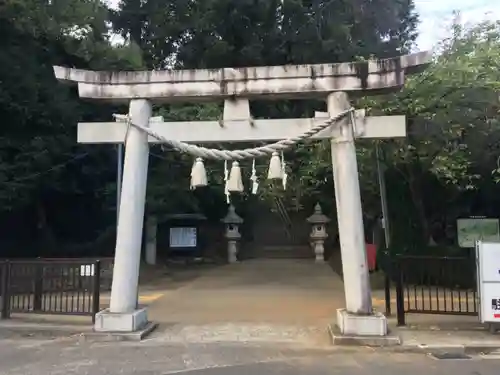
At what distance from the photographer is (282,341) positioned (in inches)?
363

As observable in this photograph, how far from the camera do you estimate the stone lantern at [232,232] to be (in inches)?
1061

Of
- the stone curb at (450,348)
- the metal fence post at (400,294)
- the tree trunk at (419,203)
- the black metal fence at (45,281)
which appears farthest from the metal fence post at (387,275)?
the black metal fence at (45,281)

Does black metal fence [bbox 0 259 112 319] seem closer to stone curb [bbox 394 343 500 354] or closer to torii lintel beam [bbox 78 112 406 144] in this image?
torii lintel beam [bbox 78 112 406 144]

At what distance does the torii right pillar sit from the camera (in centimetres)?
902

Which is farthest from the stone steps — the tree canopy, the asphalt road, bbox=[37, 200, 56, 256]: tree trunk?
the asphalt road

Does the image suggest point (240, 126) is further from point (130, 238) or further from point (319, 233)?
point (319, 233)

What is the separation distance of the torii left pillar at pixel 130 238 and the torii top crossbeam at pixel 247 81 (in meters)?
0.39

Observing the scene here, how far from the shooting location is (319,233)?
2602cm

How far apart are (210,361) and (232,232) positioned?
62.8 ft

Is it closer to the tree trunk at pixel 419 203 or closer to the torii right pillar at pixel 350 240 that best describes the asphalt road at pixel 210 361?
the torii right pillar at pixel 350 240

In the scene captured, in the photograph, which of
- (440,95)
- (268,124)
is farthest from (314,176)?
(268,124)

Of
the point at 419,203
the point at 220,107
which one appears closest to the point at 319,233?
the point at 419,203

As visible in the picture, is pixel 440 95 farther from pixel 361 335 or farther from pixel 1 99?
pixel 1 99

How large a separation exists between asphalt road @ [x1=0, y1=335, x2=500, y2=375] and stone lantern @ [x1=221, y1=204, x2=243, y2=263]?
702 inches
